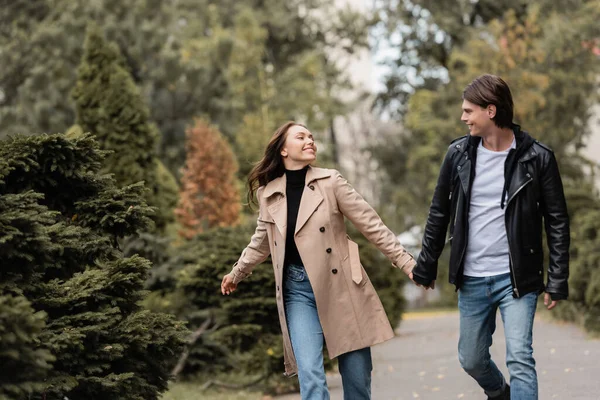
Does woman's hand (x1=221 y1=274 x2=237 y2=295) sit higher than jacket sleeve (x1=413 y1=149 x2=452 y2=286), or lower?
lower

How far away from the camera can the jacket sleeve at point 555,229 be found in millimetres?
5637

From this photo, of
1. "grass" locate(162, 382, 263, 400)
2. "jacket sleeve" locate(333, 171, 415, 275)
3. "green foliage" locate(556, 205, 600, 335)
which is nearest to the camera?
"jacket sleeve" locate(333, 171, 415, 275)

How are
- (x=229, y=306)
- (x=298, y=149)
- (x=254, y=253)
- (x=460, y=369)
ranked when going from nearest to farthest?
(x=298, y=149)
(x=254, y=253)
(x=229, y=306)
(x=460, y=369)

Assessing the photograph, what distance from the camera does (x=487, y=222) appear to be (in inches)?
227

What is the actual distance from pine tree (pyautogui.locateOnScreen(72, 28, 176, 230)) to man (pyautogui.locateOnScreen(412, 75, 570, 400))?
7608mm

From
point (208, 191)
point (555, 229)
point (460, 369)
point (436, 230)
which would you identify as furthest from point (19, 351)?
point (208, 191)

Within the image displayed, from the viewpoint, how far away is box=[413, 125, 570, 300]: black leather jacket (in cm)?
564

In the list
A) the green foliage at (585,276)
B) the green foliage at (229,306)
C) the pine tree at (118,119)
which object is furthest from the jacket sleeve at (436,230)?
the pine tree at (118,119)

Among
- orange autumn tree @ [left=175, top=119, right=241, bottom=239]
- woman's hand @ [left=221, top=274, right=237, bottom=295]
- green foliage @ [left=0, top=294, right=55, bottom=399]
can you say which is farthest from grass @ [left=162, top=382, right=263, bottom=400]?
orange autumn tree @ [left=175, top=119, right=241, bottom=239]

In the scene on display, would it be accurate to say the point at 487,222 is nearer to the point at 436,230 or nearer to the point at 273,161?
the point at 436,230

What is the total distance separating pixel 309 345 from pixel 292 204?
31.5 inches

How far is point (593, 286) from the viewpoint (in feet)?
41.0

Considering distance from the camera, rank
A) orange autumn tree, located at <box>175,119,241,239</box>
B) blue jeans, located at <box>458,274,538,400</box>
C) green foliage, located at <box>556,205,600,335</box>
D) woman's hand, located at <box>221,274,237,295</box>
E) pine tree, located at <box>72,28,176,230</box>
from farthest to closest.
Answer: orange autumn tree, located at <box>175,119,241,239</box>
pine tree, located at <box>72,28,176,230</box>
green foliage, located at <box>556,205,600,335</box>
woman's hand, located at <box>221,274,237,295</box>
blue jeans, located at <box>458,274,538,400</box>

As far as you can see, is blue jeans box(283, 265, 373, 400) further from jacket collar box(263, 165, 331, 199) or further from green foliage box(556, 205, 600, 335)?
green foliage box(556, 205, 600, 335)
